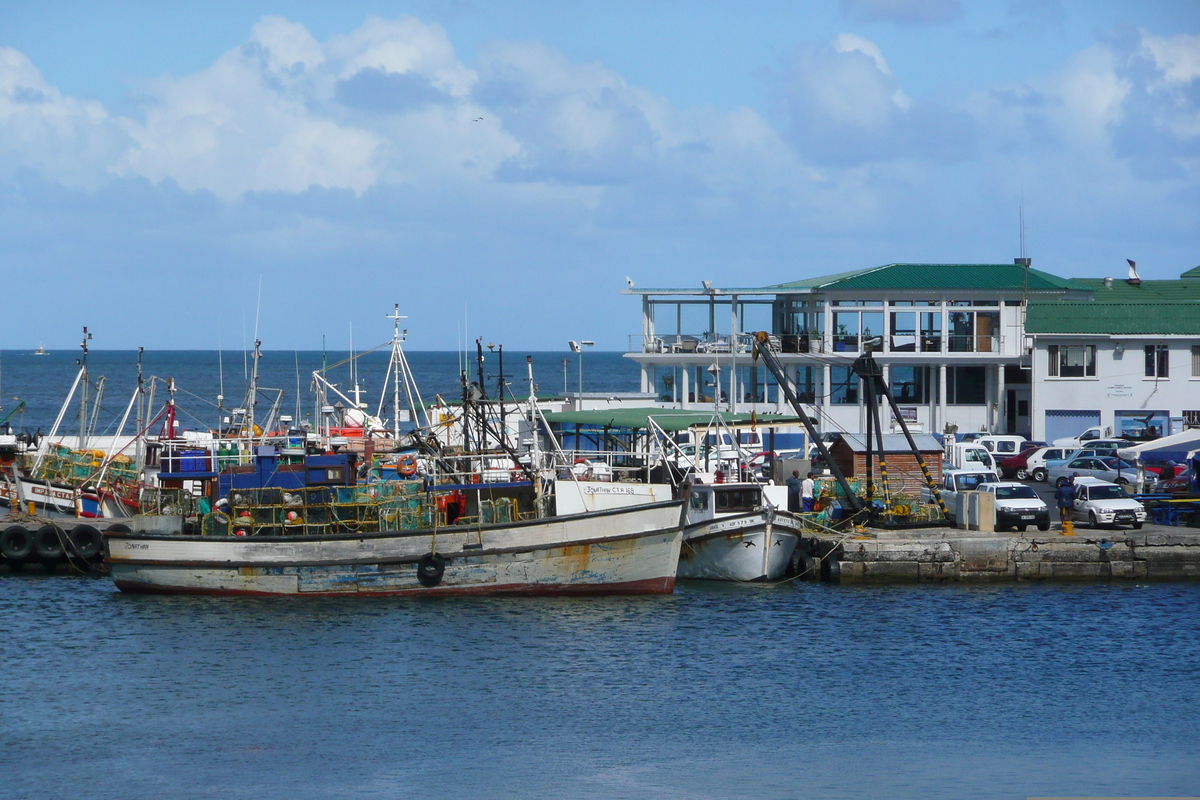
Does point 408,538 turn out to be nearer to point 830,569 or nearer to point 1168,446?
point 830,569

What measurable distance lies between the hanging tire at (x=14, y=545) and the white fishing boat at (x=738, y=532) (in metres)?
18.3

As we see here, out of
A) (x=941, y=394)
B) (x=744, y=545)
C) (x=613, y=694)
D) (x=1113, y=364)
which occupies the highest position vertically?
(x=1113, y=364)

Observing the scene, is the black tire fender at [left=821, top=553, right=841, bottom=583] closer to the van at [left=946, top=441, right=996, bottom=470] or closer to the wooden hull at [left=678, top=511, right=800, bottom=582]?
the wooden hull at [left=678, top=511, right=800, bottom=582]

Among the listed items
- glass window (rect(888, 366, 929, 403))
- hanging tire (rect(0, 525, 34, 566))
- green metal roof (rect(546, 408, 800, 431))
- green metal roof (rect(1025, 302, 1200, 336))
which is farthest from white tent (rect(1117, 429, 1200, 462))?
hanging tire (rect(0, 525, 34, 566))

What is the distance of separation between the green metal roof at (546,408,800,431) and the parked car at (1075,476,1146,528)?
9.86 m

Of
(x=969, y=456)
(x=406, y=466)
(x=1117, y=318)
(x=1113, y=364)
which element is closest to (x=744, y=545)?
(x=406, y=466)

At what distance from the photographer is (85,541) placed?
39.3 m

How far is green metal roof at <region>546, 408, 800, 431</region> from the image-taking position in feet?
149

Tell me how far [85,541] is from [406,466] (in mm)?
9498

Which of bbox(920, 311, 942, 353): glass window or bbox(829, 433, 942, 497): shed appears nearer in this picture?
bbox(829, 433, 942, 497): shed

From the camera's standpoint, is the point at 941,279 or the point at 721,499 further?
the point at 941,279

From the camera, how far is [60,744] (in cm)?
2295

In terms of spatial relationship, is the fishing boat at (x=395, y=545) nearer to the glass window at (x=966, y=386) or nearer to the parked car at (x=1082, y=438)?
the parked car at (x=1082, y=438)

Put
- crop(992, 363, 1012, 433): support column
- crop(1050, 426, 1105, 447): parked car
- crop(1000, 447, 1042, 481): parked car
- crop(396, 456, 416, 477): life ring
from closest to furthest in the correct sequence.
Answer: crop(396, 456, 416, 477): life ring
crop(1000, 447, 1042, 481): parked car
crop(1050, 426, 1105, 447): parked car
crop(992, 363, 1012, 433): support column
